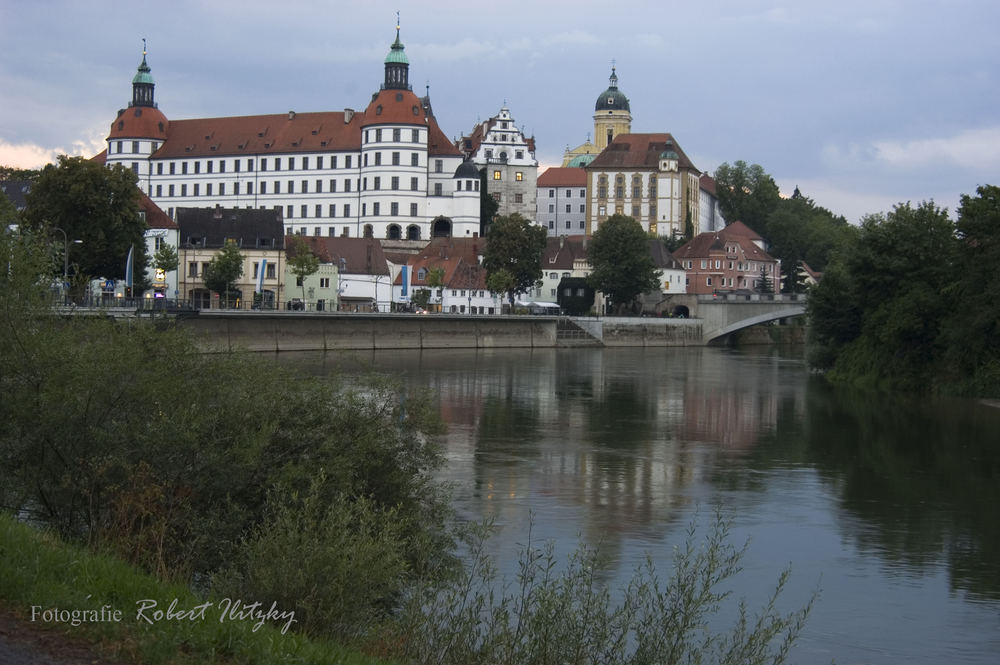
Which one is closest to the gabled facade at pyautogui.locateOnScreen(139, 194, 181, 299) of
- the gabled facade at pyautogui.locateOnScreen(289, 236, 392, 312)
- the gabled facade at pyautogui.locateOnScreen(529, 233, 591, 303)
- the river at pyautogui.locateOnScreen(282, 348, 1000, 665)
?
the gabled facade at pyautogui.locateOnScreen(289, 236, 392, 312)

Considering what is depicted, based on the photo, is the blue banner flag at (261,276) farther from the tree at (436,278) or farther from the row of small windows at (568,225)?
the row of small windows at (568,225)

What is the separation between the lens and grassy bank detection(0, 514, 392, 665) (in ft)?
28.7

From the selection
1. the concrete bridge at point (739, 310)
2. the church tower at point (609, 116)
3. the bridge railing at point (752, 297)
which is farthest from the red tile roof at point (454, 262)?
the church tower at point (609, 116)

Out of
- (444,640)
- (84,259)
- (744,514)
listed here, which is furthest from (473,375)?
(444,640)

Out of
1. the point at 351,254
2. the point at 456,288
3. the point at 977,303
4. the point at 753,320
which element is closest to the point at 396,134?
the point at 351,254

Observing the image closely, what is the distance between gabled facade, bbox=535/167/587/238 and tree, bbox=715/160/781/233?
19341 millimetres

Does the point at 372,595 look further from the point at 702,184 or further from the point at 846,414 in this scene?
the point at 702,184

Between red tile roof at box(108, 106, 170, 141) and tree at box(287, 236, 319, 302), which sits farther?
red tile roof at box(108, 106, 170, 141)

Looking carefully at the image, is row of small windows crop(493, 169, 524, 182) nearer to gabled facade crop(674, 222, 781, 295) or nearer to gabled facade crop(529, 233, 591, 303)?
gabled facade crop(674, 222, 781, 295)

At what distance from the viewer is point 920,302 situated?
4822cm

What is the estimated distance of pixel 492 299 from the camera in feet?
332

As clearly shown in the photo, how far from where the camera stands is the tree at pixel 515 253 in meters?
98.4

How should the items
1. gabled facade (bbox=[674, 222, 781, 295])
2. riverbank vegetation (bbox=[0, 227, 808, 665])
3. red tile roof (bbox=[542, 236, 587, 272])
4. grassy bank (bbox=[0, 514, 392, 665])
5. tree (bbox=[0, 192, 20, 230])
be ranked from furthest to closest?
gabled facade (bbox=[674, 222, 781, 295])
red tile roof (bbox=[542, 236, 587, 272])
tree (bbox=[0, 192, 20, 230])
riverbank vegetation (bbox=[0, 227, 808, 665])
grassy bank (bbox=[0, 514, 392, 665])

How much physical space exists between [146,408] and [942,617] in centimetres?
1081
